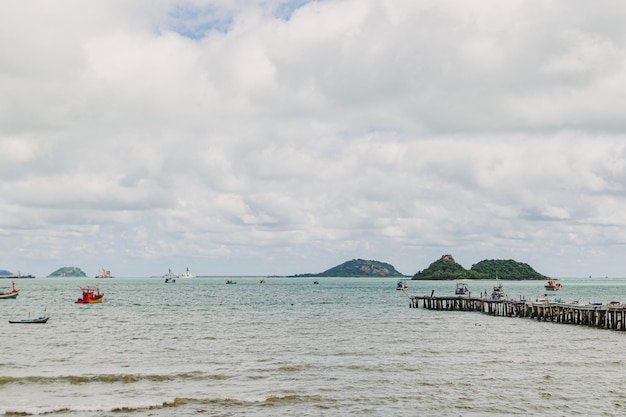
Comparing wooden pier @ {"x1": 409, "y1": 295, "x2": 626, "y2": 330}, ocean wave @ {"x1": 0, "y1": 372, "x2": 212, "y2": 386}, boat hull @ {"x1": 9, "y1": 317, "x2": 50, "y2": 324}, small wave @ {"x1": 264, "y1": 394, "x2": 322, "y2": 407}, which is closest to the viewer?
small wave @ {"x1": 264, "y1": 394, "x2": 322, "y2": 407}

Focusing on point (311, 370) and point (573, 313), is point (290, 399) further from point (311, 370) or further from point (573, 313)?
point (573, 313)

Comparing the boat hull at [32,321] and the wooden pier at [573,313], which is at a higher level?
the wooden pier at [573,313]

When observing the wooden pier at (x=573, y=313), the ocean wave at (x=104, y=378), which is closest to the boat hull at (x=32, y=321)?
the ocean wave at (x=104, y=378)

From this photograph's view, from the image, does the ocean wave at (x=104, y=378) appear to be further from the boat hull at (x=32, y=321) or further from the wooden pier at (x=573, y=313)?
the wooden pier at (x=573, y=313)

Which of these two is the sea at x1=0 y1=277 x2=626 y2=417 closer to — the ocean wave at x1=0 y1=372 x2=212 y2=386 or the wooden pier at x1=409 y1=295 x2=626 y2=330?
the ocean wave at x1=0 y1=372 x2=212 y2=386

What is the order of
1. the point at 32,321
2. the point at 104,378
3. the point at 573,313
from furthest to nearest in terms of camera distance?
the point at 573,313, the point at 32,321, the point at 104,378

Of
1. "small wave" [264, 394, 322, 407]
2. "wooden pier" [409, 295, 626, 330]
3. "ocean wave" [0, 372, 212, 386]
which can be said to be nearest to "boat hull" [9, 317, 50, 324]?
"ocean wave" [0, 372, 212, 386]

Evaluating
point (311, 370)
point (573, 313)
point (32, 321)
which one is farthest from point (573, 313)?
point (32, 321)

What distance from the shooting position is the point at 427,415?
2772cm

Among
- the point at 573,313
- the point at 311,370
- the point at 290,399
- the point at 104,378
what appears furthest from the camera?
the point at 573,313

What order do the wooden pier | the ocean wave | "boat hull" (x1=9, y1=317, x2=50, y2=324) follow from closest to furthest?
the ocean wave
the wooden pier
"boat hull" (x1=9, y1=317, x2=50, y2=324)

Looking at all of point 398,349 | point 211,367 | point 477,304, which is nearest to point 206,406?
point 211,367

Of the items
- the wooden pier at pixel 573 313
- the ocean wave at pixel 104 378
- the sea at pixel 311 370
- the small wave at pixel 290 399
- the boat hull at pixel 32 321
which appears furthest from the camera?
the boat hull at pixel 32 321

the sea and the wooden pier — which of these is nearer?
the sea
